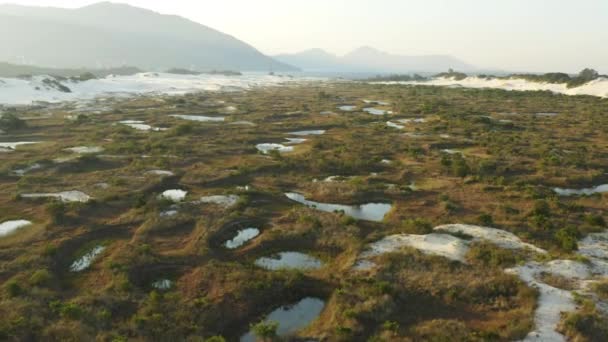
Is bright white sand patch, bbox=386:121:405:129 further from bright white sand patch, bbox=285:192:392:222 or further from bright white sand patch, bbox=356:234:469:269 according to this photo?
bright white sand patch, bbox=356:234:469:269

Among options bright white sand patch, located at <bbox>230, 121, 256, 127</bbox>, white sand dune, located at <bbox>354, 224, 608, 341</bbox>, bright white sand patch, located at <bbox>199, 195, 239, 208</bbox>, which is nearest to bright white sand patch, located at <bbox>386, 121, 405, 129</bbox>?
bright white sand patch, located at <bbox>230, 121, 256, 127</bbox>

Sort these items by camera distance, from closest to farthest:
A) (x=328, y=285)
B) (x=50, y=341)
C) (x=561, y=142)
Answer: (x=50, y=341) < (x=328, y=285) < (x=561, y=142)

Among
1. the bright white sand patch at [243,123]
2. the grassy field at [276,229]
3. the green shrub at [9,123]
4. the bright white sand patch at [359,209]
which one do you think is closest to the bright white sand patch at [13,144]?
the grassy field at [276,229]

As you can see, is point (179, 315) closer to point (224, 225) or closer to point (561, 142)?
point (224, 225)

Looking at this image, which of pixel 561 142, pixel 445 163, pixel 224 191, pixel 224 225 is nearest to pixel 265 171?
pixel 224 191

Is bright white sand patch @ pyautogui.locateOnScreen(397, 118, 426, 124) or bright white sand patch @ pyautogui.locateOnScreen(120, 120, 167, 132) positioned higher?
bright white sand patch @ pyautogui.locateOnScreen(397, 118, 426, 124)

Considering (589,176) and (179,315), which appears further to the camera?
(589,176)
